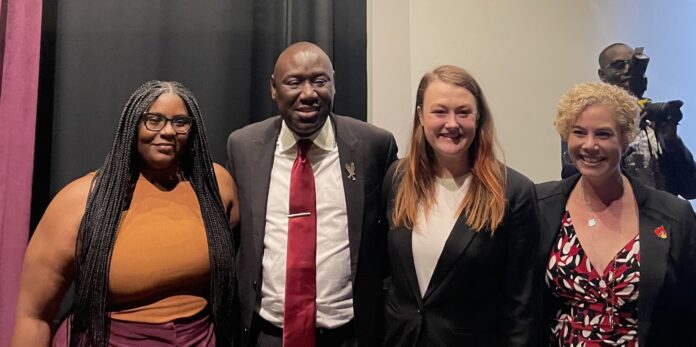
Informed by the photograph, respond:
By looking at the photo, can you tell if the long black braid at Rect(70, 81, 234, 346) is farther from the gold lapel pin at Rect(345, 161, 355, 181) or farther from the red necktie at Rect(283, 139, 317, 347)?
the gold lapel pin at Rect(345, 161, 355, 181)

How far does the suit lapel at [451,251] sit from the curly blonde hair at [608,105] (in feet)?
1.53

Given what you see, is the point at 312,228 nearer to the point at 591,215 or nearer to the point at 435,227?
the point at 435,227

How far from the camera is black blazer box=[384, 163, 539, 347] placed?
1.43m

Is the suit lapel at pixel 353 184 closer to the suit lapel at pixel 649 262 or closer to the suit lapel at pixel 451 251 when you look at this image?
the suit lapel at pixel 451 251

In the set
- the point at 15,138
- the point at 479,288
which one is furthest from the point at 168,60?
the point at 479,288

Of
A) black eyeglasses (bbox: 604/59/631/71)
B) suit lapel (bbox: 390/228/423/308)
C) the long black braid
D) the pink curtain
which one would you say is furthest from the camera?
black eyeglasses (bbox: 604/59/631/71)

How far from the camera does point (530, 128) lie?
234cm

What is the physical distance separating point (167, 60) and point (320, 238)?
960 mm

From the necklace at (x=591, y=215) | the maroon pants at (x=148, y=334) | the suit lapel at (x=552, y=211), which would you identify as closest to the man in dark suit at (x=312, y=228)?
the maroon pants at (x=148, y=334)

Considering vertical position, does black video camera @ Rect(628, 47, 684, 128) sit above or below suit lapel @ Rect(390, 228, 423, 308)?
above

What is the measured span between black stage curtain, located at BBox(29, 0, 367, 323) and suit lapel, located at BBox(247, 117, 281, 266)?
1.47ft

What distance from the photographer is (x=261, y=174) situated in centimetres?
165

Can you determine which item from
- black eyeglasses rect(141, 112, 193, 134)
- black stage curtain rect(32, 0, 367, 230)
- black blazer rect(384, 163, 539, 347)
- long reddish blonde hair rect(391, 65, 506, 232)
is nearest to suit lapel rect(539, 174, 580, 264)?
black blazer rect(384, 163, 539, 347)

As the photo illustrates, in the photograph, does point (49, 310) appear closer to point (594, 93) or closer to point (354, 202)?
point (354, 202)
